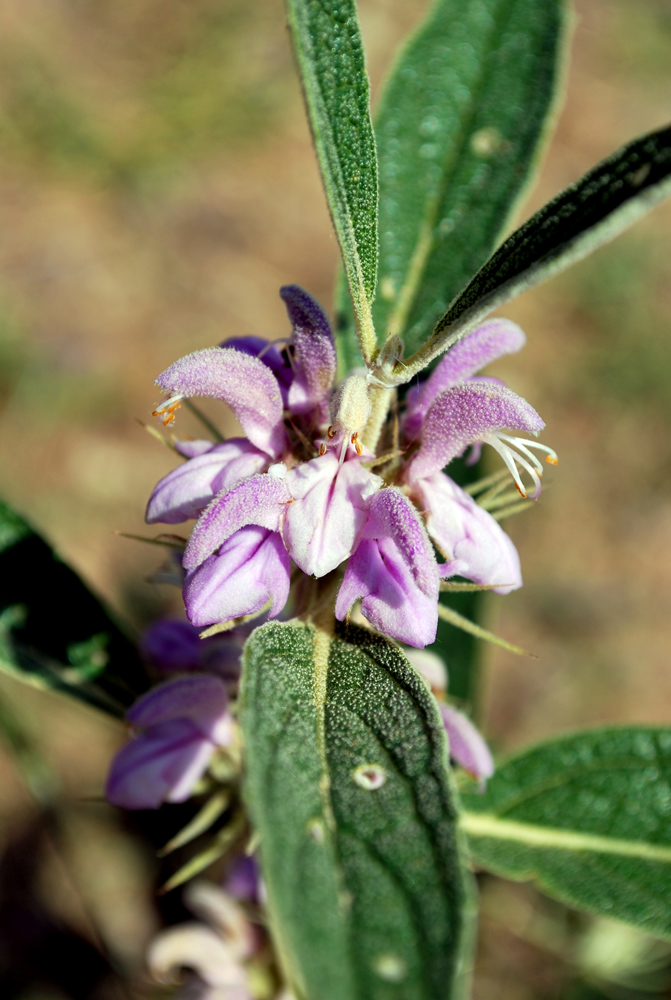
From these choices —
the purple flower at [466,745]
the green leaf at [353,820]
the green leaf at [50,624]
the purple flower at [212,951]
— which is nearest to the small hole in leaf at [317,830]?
the green leaf at [353,820]

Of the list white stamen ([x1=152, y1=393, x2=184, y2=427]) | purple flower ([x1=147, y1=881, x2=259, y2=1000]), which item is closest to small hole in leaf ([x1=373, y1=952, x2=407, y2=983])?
white stamen ([x1=152, y1=393, x2=184, y2=427])

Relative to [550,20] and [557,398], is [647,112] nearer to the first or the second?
[557,398]

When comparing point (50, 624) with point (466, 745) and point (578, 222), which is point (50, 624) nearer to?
point (466, 745)

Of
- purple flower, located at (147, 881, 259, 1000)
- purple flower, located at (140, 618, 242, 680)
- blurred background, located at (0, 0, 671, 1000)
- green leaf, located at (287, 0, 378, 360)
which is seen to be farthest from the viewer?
blurred background, located at (0, 0, 671, 1000)

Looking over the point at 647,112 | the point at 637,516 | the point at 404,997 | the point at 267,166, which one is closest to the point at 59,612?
the point at 404,997

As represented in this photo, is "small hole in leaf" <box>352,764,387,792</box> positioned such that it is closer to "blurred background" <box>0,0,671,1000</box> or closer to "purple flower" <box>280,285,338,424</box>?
A: "purple flower" <box>280,285,338,424</box>

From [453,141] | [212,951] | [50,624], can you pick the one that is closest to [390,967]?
[50,624]
